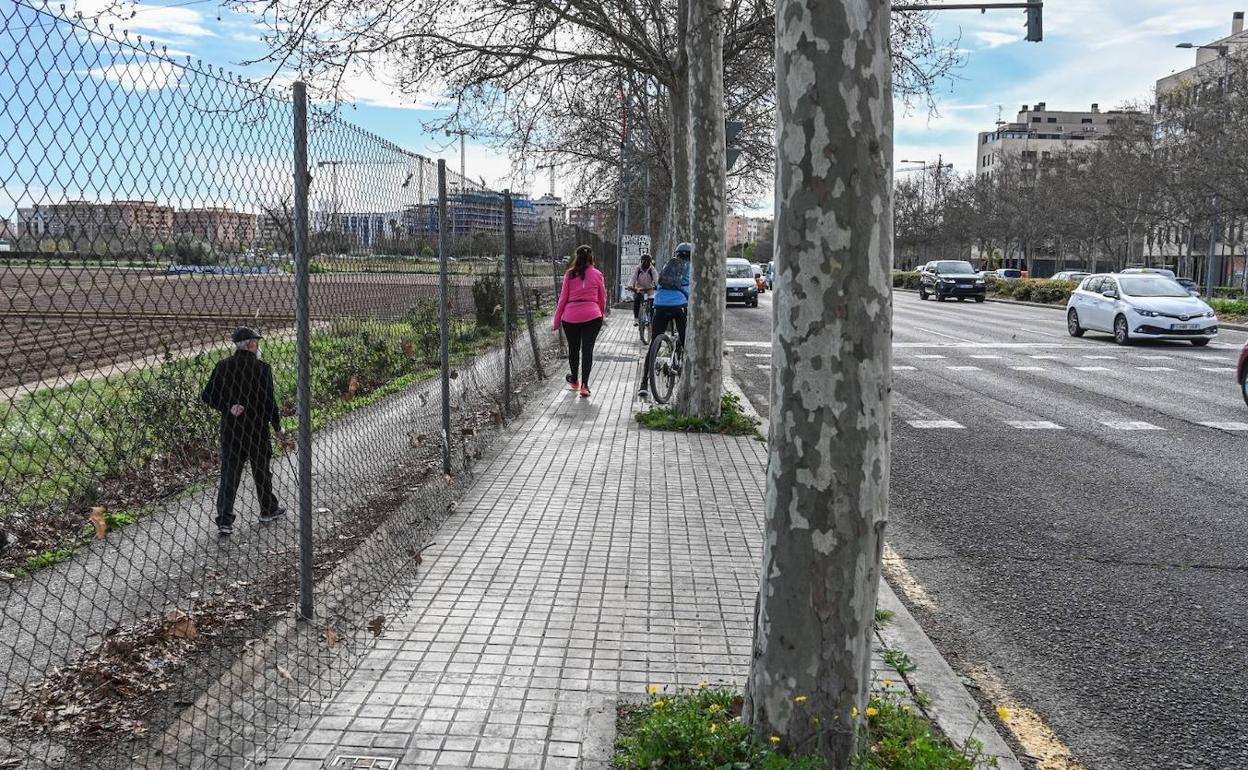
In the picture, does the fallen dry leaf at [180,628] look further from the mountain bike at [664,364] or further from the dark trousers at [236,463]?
the mountain bike at [664,364]

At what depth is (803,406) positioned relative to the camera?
321 centimetres

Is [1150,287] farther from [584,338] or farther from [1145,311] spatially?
[584,338]

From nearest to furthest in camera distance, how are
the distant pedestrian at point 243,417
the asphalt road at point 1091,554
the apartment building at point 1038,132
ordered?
the asphalt road at point 1091,554, the distant pedestrian at point 243,417, the apartment building at point 1038,132

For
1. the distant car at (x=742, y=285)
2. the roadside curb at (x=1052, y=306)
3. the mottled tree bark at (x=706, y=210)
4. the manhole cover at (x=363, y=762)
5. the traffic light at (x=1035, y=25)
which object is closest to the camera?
the manhole cover at (x=363, y=762)

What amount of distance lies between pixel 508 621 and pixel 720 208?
259 inches

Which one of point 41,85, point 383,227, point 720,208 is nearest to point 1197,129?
point 720,208

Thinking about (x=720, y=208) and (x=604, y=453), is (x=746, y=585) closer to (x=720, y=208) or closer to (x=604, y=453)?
(x=604, y=453)

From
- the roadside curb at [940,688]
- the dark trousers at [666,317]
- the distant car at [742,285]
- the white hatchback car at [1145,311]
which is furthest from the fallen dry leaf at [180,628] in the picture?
the distant car at [742,285]

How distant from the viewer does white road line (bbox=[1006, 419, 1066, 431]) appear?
11203 millimetres

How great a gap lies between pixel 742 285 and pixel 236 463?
3231 centimetres

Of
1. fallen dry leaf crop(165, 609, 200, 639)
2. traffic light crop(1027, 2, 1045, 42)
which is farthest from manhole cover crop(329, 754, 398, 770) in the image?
traffic light crop(1027, 2, 1045, 42)

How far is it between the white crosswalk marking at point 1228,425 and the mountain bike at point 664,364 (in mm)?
5711

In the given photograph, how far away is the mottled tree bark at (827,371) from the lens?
3072 mm

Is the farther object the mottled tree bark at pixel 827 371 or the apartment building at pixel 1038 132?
the apartment building at pixel 1038 132
